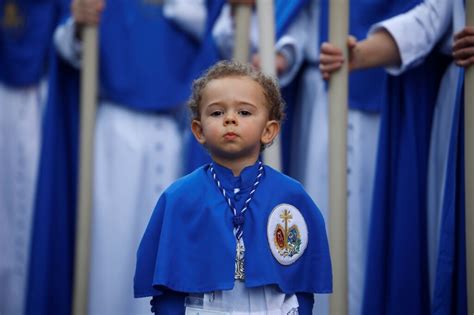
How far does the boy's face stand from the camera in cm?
224

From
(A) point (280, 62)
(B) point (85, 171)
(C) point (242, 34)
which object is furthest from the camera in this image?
(B) point (85, 171)

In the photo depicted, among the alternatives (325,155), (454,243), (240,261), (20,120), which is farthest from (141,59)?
(240,261)

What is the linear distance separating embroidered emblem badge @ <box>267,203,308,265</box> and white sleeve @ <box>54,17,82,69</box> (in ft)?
7.69

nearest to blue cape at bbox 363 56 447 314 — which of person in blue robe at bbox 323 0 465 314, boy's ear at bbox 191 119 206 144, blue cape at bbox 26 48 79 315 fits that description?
person in blue robe at bbox 323 0 465 314

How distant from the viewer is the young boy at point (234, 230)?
2.24 meters

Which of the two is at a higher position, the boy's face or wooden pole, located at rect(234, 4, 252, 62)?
wooden pole, located at rect(234, 4, 252, 62)

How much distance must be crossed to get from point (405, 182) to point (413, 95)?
1.15 ft

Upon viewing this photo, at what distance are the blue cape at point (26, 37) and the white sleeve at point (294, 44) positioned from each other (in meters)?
1.33

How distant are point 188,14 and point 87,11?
0.56 meters

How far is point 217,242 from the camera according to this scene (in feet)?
7.38

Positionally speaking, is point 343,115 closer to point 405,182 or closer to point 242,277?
point 405,182

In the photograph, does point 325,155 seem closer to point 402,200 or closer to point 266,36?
point 402,200

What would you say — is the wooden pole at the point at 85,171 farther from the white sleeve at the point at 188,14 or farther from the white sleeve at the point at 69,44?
the white sleeve at the point at 188,14

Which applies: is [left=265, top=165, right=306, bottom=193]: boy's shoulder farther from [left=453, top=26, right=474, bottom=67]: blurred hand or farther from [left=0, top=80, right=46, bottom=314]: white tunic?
[left=0, top=80, right=46, bottom=314]: white tunic
